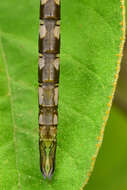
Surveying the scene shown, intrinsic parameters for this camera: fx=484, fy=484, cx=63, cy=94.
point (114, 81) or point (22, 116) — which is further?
point (22, 116)

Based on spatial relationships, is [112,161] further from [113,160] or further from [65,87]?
[65,87]

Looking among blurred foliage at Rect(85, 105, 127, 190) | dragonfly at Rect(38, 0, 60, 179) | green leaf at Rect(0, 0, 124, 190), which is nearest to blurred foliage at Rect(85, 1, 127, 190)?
blurred foliage at Rect(85, 105, 127, 190)

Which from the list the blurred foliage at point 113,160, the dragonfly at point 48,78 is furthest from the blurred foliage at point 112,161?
the dragonfly at point 48,78

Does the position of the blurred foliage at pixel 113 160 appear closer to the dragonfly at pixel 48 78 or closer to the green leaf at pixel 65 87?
the dragonfly at pixel 48 78

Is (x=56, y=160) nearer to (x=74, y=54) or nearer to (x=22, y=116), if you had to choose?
(x=22, y=116)

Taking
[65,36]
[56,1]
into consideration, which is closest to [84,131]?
[65,36]
